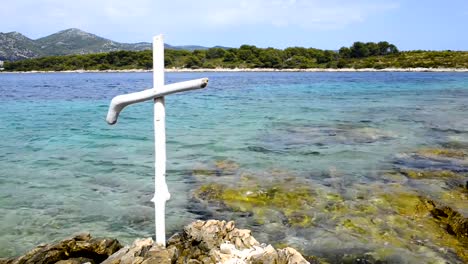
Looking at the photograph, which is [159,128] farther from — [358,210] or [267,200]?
[358,210]

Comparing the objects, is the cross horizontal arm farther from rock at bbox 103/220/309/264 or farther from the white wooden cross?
rock at bbox 103/220/309/264

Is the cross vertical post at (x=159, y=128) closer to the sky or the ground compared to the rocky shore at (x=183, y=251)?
closer to the sky

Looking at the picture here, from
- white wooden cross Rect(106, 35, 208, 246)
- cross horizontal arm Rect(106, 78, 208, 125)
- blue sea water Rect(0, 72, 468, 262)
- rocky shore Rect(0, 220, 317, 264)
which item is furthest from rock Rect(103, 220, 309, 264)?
blue sea water Rect(0, 72, 468, 262)

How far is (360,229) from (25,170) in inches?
478

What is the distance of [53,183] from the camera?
1323 cm

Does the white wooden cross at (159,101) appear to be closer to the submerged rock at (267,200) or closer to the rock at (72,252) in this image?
the rock at (72,252)

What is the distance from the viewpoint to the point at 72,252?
669 centimetres

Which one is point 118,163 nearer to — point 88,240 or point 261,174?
point 261,174

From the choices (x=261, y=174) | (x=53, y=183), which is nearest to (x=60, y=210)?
(x=53, y=183)

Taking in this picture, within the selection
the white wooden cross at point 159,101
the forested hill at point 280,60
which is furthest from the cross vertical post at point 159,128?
the forested hill at point 280,60

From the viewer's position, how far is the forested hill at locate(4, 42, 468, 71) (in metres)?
160

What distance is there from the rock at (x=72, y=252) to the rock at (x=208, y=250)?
2.64 feet

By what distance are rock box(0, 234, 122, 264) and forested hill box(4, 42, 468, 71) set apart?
15784 cm

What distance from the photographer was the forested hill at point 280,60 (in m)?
160
